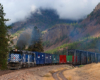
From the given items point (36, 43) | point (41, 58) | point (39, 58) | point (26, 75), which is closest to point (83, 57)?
point (36, 43)

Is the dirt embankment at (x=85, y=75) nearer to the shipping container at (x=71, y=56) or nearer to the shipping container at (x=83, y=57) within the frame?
the shipping container at (x=71, y=56)

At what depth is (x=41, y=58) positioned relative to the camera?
36.3 metres

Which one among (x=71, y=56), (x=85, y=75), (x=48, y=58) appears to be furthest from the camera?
(x=71, y=56)

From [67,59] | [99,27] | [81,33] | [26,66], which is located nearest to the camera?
[26,66]

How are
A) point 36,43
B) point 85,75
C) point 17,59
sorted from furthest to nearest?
point 36,43, point 17,59, point 85,75

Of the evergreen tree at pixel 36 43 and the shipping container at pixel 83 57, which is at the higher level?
the evergreen tree at pixel 36 43

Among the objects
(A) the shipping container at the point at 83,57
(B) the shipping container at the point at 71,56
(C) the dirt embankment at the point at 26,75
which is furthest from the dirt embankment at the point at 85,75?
(A) the shipping container at the point at 83,57

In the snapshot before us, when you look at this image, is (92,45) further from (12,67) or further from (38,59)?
(12,67)

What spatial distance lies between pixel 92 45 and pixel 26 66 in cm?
10330

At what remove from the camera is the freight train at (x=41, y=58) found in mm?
24997

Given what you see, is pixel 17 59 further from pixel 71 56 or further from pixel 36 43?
pixel 36 43

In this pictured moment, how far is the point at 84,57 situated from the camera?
187 feet

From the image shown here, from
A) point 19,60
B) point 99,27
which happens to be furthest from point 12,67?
point 99,27

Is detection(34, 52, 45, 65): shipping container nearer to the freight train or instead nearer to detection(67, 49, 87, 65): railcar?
the freight train
